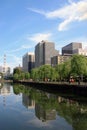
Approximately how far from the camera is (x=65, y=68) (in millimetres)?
103312

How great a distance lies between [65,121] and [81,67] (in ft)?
181

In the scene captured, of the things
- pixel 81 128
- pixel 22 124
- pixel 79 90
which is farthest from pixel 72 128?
pixel 79 90

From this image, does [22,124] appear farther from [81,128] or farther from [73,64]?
[73,64]

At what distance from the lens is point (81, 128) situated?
23875 mm

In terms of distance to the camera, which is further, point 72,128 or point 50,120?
point 50,120

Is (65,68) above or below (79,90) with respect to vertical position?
above

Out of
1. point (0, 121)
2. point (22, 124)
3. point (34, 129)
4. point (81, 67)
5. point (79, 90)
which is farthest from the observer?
point (81, 67)

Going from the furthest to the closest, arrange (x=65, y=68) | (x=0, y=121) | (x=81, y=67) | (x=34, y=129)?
(x=65, y=68) < (x=81, y=67) < (x=0, y=121) < (x=34, y=129)

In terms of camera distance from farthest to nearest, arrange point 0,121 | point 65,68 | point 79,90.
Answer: point 65,68, point 79,90, point 0,121

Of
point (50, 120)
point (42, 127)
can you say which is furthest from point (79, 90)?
point (42, 127)

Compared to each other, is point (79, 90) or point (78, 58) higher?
point (78, 58)

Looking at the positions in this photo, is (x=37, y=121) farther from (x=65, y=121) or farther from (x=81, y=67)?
(x=81, y=67)

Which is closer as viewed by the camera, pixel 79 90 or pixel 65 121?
pixel 65 121

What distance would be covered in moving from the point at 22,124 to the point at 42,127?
2294 millimetres
